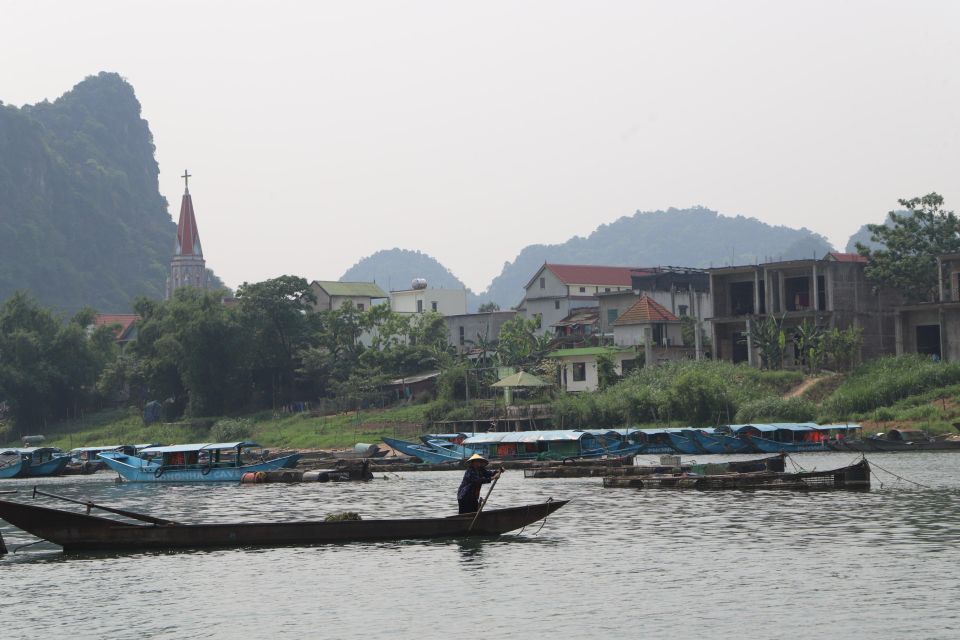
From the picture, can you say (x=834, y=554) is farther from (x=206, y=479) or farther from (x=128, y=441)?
(x=128, y=441)

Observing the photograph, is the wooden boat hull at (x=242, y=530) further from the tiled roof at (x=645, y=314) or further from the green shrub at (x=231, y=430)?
the green shrub at (x=231, y=430)

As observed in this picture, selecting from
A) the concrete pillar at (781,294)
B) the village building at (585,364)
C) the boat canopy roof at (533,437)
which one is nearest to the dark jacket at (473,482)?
the boat canopy roof at (533,437)

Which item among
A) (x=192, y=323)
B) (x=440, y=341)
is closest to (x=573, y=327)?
(x=440, y=341)

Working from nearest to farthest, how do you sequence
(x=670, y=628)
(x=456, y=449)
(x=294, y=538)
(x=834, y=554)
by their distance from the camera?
(x=670, y=628) < (x=834, y=554) < (x=294, y=538) < (x=456, y=449)

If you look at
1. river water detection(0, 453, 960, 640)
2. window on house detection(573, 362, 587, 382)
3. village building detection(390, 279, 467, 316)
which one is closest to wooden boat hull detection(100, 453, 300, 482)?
river water detection(0, 453, 960, 640)

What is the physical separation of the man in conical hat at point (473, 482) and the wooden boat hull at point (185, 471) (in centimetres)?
3095

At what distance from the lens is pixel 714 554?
89.3 ft

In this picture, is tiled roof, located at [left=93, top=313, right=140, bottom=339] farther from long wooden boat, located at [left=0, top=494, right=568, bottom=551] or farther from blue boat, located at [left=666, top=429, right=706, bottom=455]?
long wooden boat, located at [left=0, top=494, right=568, bottom=551]

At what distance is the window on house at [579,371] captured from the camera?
82.5 m

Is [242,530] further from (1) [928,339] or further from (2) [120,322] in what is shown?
(2) [120,322]

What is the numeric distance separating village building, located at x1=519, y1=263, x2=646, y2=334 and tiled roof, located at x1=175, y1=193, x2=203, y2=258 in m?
65.8

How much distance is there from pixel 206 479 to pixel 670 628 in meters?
42.9

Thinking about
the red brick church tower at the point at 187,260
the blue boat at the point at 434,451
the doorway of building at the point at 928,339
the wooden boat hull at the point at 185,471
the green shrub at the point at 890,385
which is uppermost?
the red brick church tower at the point at 187,260

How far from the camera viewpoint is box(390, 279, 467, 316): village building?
114m
